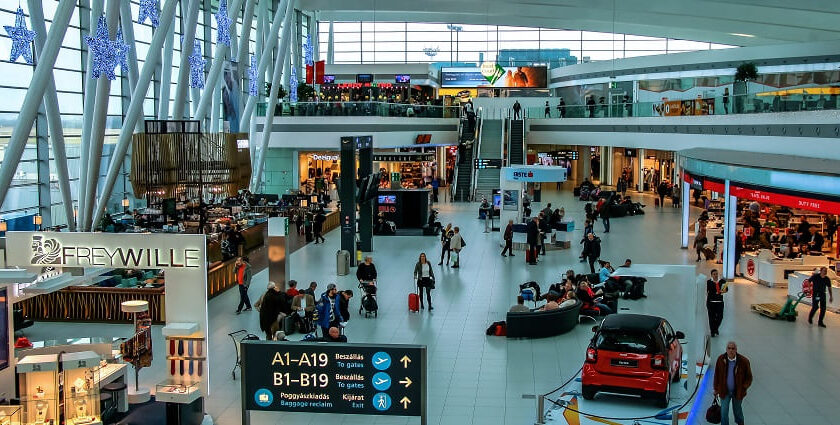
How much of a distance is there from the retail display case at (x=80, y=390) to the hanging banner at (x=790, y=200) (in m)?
13.0

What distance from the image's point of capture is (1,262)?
11625 mm

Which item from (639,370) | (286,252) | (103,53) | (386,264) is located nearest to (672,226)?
(386,264)

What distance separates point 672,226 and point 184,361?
25.9m

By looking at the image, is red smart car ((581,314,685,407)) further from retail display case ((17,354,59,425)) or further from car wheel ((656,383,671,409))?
retail display case ((17,354,59,425))

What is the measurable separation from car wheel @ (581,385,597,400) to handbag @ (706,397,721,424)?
58.7 inches

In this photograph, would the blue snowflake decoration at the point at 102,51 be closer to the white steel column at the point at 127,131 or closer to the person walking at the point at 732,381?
the white steel column at the point at 127,131

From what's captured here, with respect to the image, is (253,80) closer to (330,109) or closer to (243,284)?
(330,109)

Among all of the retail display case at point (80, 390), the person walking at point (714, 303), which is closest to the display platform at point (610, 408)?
→ the person walking at point (714, 303)

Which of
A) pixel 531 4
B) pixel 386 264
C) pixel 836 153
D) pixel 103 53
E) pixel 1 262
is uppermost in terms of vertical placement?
pixel 531 4

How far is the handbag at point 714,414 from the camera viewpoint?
11922mm

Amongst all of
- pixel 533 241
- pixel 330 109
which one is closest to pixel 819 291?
pixel 533 241

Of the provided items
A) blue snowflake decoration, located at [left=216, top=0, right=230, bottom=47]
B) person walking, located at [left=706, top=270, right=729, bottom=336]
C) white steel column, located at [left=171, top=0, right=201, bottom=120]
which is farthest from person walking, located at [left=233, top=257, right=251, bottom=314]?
blue snowflake decoration, located at [left=216, top=0, right=230, bottom=47]

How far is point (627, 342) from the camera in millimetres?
12594

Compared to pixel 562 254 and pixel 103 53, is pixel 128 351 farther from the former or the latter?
pixel 562 254
